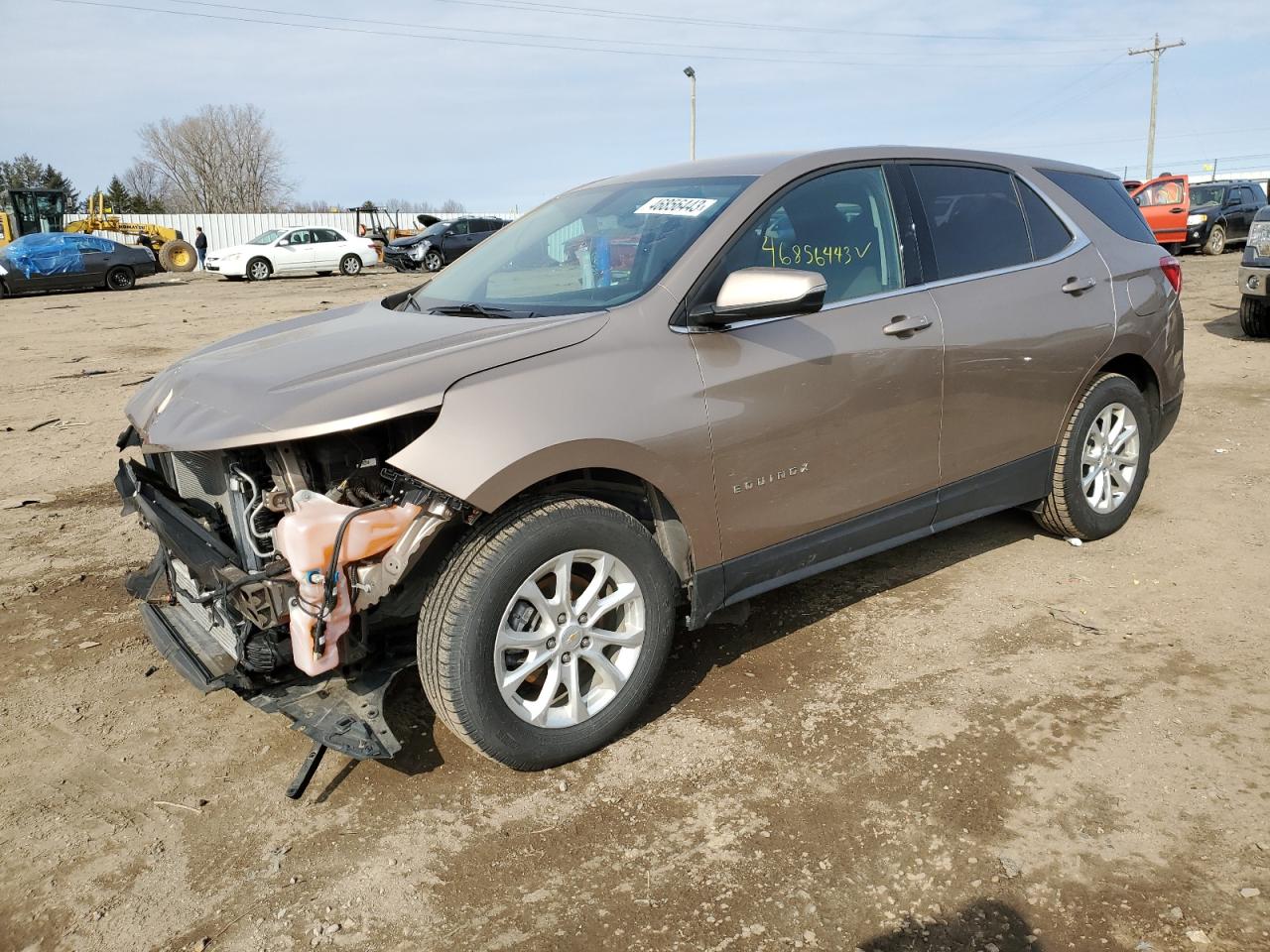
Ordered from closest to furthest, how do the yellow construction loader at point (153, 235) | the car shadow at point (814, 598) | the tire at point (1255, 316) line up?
the car shadow at point (814, 598), the tire at point (1255, 316), the yellow construction loader at point (153, 235)

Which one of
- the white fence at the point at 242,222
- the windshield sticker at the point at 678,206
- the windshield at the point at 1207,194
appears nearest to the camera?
the windshield sticker at the point at 678,206

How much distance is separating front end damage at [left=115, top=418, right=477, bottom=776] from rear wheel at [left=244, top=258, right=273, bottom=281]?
27092mm

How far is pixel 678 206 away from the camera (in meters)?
3.59

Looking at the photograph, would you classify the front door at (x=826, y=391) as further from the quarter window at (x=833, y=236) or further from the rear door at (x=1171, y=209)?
the rear door at (x=1171, y=209)

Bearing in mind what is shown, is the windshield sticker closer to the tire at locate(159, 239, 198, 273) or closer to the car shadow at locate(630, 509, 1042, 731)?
the car shadow at locate(630, 509, 1042, 731)

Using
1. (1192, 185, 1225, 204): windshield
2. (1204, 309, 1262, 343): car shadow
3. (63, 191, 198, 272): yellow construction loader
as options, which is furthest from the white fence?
(1204, 309, 1262, 343): car shadow

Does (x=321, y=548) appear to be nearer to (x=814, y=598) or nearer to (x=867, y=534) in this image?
(x=867, y=534)

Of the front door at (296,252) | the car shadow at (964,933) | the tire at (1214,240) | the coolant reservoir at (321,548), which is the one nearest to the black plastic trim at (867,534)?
the coolant reservoir at (321,548)

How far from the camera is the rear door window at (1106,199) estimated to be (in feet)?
15.3

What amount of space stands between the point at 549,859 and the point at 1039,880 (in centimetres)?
129

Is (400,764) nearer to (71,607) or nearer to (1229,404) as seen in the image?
(71,607)

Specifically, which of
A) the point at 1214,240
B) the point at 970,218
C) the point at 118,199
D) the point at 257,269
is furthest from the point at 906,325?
the point at 118,199

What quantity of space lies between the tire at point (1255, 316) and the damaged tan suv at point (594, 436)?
26.7 ft

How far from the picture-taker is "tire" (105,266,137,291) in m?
25.5
